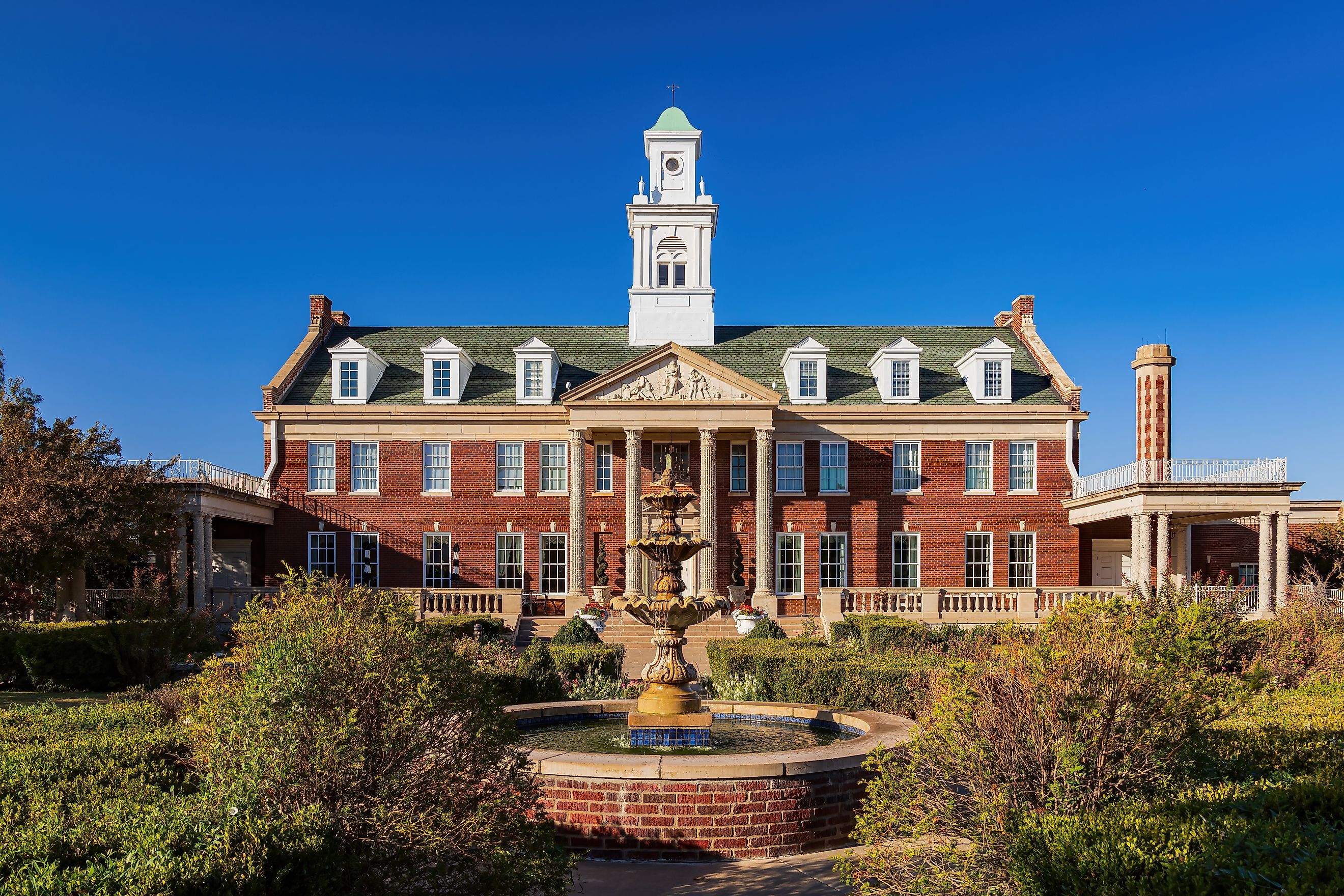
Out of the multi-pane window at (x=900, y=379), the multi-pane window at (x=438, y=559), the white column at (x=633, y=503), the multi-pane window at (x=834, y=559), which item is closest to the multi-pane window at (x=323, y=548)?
the multi-pane window at (x=438, y=559)

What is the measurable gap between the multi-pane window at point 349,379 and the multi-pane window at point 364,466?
1943 millimetres

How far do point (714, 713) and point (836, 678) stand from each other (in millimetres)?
2261

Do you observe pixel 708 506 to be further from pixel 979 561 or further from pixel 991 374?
pixel 991 374

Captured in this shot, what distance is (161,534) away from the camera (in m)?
26.3

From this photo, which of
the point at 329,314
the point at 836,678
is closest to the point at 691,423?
the point at 329,314

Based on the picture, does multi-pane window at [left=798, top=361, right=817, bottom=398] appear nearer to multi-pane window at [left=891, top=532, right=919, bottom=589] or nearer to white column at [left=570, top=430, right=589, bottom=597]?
multi-pane window at [left=891, top=532, right=919, bottom=589]

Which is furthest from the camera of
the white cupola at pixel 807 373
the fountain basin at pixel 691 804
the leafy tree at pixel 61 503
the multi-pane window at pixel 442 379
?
the multi-pane window at pixel 442 379

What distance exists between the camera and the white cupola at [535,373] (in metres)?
36.1

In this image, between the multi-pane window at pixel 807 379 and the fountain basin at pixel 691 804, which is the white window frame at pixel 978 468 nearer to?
the multi-pane window at pixel 807 379

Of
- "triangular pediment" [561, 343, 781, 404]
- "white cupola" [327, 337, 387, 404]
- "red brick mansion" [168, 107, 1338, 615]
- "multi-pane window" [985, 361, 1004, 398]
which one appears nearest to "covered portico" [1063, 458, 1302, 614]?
"red brick mansion" [168, 107, 1338, 615]

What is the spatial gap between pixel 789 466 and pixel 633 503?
6.25m

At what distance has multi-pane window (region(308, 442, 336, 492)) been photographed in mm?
35406

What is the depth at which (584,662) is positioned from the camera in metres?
18.2

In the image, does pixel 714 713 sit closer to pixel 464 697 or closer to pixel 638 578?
pixel 464 697
